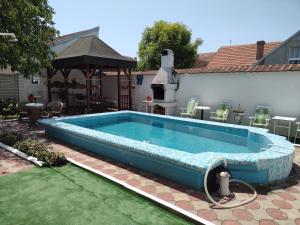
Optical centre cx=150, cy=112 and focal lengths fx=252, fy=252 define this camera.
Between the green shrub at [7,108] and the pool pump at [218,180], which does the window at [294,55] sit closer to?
the pool pump at [218,180]

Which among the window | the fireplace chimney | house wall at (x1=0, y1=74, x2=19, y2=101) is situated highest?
the fireplace chimney

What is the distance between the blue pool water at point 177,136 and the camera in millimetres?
9180

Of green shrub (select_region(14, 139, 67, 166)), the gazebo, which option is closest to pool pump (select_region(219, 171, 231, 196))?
green shrub (select_region(14, 139, 67, 166))

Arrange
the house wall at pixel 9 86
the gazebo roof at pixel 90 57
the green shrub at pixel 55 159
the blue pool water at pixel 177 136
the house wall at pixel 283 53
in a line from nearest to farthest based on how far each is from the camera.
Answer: the green shrub at pixel 55 159 → the blue pool water at pixel 177 136 → the gazebo roof at pixel 90 57 → the house wall at pixel 9 86 → the house wall at pixel 283 53

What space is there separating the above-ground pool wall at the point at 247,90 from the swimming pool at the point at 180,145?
2725mm

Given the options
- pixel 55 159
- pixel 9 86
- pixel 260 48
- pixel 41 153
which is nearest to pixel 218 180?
pixel 55 159

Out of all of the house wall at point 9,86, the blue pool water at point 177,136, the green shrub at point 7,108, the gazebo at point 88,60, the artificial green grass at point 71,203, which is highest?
the gazebo at point 88,60

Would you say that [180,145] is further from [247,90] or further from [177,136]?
[247,90]

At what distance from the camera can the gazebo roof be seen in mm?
14230

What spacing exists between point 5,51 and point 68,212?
792cm

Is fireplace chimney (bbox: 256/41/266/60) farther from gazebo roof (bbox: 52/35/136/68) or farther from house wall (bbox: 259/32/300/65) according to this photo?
gazebo roof (bbox: 52/35/136/68)

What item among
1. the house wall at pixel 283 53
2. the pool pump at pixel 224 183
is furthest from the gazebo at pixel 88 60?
the house wall at pixel 283 53

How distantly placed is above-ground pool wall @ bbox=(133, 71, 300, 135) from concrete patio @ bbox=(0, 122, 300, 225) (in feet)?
15.0

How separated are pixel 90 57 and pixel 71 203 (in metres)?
10.5
